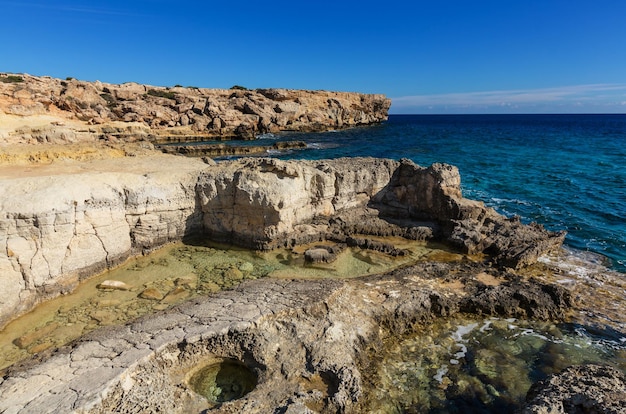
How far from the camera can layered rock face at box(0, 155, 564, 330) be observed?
9.51 m

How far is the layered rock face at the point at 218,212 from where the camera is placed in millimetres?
9508

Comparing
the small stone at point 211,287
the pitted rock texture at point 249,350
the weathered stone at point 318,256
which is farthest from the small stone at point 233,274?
the weathered stone at point 318,256

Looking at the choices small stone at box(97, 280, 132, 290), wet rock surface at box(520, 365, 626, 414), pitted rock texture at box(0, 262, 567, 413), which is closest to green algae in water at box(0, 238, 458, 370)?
small stone at box(97, 280, 132, 290)

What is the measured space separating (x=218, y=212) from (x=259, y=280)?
4.20m

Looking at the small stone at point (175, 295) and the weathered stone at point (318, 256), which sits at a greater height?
the weathered stone at point (318, 256)

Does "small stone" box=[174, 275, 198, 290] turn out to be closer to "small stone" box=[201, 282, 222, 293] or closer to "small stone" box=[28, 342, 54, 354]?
"small stone" box=[201, 282, 222, 293]

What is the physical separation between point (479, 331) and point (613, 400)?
3.63m

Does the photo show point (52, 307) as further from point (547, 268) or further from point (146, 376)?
point (547, 268)

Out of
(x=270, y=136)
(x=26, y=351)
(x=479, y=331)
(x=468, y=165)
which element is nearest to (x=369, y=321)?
(x=479, y=331)

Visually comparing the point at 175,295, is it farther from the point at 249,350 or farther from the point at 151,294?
the point at 249,350

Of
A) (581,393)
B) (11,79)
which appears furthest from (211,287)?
(11,79)

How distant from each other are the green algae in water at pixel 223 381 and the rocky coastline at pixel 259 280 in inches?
3.2

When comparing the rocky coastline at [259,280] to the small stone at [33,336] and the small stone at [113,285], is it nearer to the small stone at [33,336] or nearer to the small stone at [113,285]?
the small stone at [113,285]

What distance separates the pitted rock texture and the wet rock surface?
289 cm
